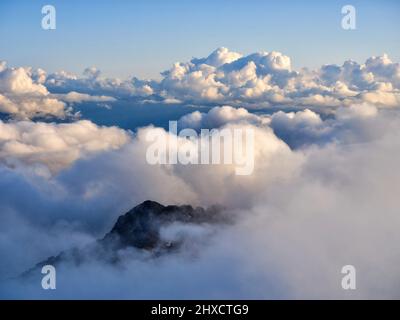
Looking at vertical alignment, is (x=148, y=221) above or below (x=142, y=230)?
above

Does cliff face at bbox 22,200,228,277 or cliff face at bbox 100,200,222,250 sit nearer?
cliff face at bbox 22,200,228,277

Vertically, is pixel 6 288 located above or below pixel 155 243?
below

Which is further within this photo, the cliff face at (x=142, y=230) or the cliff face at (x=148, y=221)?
the cliff face at (x=148, y=221)

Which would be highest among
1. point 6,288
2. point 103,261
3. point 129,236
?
point 129,236

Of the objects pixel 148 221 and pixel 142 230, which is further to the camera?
pixel 148 221
